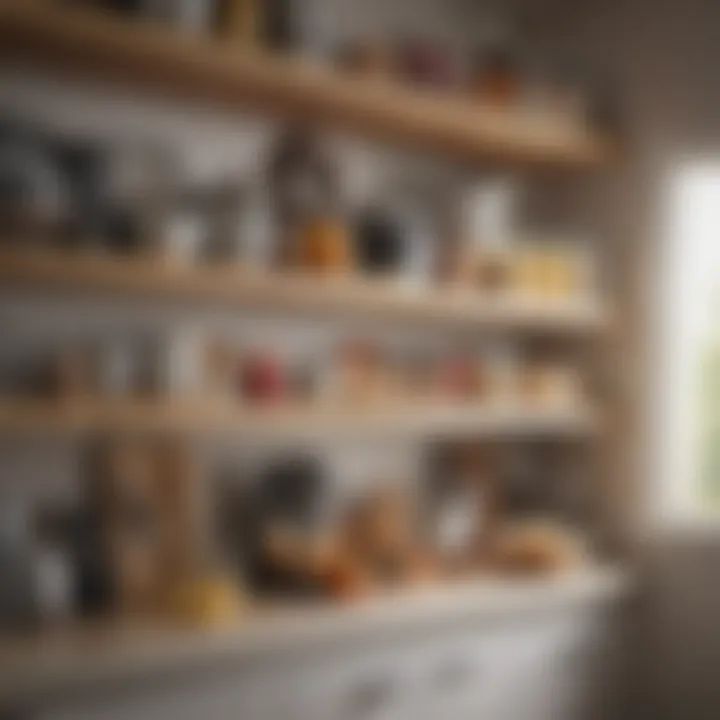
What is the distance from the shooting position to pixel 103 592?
8.78 ft

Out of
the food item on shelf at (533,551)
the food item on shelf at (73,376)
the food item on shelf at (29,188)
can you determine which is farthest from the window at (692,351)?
the food item on shelf at (29,188)

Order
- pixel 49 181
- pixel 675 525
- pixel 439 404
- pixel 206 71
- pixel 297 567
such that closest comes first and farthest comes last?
pixel 49 181
pixel 206 71
pixel 297 567
pixel 439 404
pixel 675 525

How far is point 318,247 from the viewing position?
3.00 meters

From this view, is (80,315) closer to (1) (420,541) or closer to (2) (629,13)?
(1) (420,541)

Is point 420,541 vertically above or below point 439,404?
below

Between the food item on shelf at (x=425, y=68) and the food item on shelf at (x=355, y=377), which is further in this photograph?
the food item on shelf at (x=425, y=68)

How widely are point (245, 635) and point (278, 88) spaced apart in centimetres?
117

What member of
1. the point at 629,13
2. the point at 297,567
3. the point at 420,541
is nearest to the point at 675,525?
the point at 420,541

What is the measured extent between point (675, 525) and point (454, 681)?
81 centimetres

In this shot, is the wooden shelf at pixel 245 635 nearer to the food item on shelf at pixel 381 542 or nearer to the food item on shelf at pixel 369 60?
the food item on shelf at pixel 381 542

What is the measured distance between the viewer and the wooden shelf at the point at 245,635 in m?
2.34

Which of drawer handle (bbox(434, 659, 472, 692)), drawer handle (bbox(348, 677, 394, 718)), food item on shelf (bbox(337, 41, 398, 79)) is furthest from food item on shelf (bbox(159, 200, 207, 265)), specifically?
drawer handle (bbox(434, 659, 472, 692))

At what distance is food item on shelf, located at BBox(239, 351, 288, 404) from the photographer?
2967 millimetres

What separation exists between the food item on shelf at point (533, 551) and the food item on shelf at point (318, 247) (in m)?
0.87
